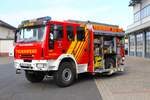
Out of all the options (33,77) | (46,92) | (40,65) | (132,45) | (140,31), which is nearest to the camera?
(46,92)

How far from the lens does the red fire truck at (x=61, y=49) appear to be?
11.9 m

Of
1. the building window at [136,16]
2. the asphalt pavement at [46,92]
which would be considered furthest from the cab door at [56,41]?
the building window at [136,16]

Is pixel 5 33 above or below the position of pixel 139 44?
above

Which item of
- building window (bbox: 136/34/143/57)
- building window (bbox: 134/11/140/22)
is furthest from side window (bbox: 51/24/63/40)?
building window (bbox: 134/11/140/22)

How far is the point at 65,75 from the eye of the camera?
12.7m

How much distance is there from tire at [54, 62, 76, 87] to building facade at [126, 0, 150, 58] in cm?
2018

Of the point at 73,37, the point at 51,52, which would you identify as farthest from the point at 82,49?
the point at 51,52

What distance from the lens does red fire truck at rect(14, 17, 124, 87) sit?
11.9 m

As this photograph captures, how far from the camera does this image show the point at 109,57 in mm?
15969

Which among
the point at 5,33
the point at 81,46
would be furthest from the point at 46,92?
the point at 5,33

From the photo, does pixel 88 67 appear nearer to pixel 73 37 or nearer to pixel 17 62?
pixel 73 37

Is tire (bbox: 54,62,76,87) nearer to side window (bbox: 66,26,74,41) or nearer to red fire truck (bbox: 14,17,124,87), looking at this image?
red fire truck (bbox: 14,17,124,87)

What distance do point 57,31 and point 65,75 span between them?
1992 mm

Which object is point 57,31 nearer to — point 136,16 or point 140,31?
point 140,31
